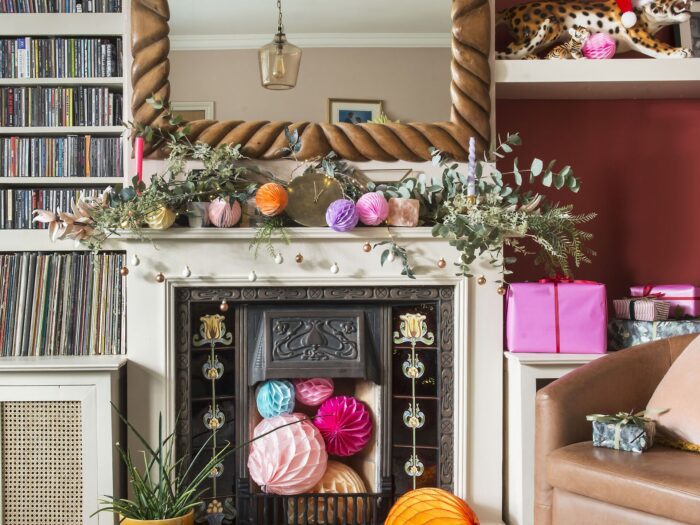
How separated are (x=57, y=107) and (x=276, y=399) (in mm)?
1278

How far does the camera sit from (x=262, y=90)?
276 centimetres

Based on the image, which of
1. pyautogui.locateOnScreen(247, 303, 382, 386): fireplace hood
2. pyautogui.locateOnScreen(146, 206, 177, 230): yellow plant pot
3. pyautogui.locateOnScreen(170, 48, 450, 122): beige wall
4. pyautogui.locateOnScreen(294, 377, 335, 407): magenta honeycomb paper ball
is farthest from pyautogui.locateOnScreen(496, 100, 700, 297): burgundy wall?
pyautogui.locateOnScreen(146, 206, 177, 230): yellow plant pot

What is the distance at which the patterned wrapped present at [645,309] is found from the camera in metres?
2.75

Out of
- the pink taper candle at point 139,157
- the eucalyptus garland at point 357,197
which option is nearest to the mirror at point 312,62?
the eucalyptus garland at point 357,197

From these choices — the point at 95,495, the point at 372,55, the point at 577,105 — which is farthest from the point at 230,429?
the point at 577,105

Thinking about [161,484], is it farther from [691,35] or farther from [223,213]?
[691,35]

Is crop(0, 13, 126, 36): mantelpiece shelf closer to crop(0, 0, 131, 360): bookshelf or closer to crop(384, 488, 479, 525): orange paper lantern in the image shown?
crop(0, 0, 131, 360): bookshelf

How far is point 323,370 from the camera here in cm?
265

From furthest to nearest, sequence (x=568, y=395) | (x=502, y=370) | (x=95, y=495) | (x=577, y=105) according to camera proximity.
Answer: (x=577, y=105), (x=502, y=370), (x=95, y=495), (x=568, y=395)

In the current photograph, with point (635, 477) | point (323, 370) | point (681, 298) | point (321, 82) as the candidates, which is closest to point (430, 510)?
point (323, 370)

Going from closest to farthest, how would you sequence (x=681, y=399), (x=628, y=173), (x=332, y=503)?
(x=681, y=399), (x=332, y=503), (x=628, y=173)

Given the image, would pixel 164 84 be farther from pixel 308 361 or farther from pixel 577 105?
pixel 577 105

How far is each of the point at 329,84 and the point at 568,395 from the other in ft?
4.27

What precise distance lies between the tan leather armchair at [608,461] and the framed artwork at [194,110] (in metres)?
1.42
